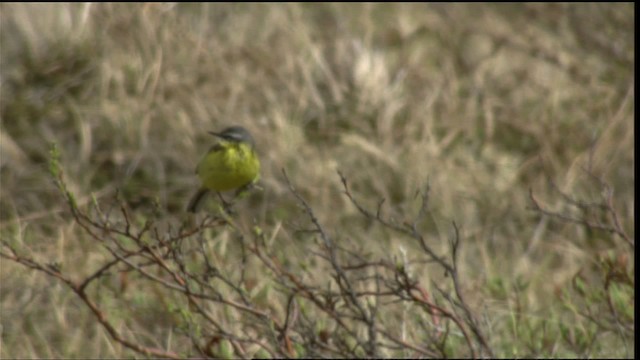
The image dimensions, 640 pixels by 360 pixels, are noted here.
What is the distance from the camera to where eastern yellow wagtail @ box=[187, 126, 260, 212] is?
4949mm

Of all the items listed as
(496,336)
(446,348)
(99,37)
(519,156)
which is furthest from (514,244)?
(99,37)

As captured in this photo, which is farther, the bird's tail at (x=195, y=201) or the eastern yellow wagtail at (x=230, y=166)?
the bird's tail at (x=195, y=201)

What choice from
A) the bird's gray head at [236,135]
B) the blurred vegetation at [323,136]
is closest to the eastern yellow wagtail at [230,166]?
the bird's gray head at [236,135]

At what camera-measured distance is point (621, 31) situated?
8016 mm

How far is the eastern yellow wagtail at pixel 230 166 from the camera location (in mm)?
4949

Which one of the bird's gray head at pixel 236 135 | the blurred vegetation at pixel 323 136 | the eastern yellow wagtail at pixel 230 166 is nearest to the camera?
the eastern yellow wagtail at pixel 230 166

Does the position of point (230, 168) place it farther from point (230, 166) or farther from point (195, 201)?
point (195, 201)

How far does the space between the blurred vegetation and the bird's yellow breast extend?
43 centimetres

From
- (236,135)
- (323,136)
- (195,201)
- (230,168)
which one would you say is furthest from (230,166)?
(323,136)

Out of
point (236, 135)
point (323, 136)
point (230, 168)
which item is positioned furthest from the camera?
point (323, 136)

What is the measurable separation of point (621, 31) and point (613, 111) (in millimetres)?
693

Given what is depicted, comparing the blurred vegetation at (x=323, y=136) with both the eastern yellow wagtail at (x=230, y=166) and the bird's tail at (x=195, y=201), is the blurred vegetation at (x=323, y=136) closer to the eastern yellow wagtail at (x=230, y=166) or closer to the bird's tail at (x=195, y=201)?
the bird's tail at (x=195, y=201)

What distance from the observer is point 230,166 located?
4.97 metres

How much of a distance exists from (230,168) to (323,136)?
7.17ft
